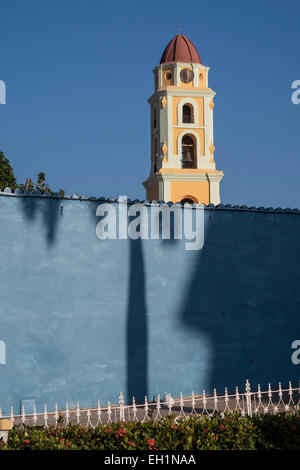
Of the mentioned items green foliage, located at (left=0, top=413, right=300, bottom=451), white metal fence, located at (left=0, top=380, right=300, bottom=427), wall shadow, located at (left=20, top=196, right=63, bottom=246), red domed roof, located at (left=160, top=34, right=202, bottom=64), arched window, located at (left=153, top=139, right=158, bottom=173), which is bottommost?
green foliage, located at (left=0, top=413, right=300, bottom=451)

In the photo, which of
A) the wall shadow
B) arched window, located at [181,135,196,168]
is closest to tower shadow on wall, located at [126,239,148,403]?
the wall shadow

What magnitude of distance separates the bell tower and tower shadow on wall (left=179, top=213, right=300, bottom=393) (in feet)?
50.8

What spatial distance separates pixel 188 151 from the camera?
2931 cm

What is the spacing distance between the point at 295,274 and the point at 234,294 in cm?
152

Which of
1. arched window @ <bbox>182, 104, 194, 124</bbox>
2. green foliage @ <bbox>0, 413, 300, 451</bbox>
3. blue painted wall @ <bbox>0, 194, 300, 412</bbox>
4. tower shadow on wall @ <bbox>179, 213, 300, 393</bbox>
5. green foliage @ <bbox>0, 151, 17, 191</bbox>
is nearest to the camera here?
green foliage @ <bbox>0, 413, 300, 451</bbox>

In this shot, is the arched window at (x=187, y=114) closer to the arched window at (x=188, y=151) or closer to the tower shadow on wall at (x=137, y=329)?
the arched window at (x=188, y=151)

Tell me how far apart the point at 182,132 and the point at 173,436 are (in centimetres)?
2351

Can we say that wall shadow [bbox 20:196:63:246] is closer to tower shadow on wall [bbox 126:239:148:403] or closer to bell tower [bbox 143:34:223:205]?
tower shadow on wall [bbox 126:239:148:403]

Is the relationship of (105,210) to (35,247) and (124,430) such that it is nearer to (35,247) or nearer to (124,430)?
(35,247)

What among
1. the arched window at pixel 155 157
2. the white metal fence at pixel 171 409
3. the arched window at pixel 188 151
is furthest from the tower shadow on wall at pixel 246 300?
the arched window at pixel 155 157

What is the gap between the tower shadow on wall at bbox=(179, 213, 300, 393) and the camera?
11461mm

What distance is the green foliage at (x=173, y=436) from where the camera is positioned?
6.32m

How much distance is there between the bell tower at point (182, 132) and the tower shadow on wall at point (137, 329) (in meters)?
16.5

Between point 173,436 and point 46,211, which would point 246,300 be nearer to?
point 46,211
